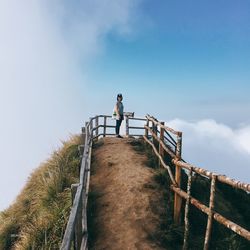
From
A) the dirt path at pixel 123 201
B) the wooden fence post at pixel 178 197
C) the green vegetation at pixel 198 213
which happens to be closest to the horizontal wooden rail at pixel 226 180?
the wooden fence post at pixel 178 197

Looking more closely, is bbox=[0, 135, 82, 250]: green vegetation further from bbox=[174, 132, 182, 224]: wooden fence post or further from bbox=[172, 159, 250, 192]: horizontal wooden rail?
bbox=[172, 159, 250, 192]: horizontal wooden rail

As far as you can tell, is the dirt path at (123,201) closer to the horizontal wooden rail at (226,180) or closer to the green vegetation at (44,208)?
the green vegetation at (44,208)

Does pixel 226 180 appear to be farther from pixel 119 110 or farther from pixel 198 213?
pixel 119 110

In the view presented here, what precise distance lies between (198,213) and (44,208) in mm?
4190

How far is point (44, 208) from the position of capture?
1073cm

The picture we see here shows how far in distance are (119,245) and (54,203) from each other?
292 cm

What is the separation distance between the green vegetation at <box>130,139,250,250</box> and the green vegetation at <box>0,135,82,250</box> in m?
2.33

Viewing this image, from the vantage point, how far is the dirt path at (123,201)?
27.5ft

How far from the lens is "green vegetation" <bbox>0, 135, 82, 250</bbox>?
9.07m

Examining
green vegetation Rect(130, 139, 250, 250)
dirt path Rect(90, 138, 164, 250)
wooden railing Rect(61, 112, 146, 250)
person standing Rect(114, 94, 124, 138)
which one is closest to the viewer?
wooden railing Rect(61, 112, 146, 250)

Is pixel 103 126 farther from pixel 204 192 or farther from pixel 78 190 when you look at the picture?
pixel 78 190

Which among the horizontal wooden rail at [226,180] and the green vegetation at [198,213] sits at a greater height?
the horizontal wooden rail at [226,180]

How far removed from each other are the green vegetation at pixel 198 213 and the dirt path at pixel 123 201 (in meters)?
0.25

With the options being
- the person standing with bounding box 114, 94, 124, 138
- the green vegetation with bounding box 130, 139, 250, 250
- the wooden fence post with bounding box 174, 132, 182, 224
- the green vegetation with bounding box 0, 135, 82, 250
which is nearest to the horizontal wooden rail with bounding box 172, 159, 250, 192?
the wooden fence post with bounding box 174, 132, 182, 224
